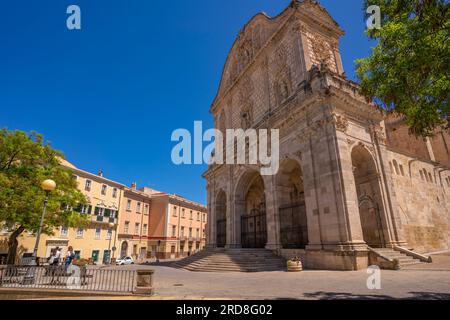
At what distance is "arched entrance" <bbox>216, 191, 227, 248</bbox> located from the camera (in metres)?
26.1

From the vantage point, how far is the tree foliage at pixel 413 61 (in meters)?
6.22

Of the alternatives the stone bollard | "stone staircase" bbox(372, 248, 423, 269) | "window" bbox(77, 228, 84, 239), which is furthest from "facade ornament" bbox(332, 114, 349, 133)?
"window" bbox(77, 228, 84, 239)

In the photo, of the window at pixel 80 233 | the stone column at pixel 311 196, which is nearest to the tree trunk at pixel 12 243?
the window at pixel 80 233

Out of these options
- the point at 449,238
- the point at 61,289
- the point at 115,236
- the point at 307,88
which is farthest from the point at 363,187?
the point at 115,236

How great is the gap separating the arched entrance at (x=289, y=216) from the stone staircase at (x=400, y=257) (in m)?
4.76

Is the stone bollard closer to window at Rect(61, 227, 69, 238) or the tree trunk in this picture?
the tree trunk

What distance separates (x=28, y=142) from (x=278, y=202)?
1816 centimetres

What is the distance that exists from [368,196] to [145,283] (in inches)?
606

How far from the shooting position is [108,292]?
306 inches

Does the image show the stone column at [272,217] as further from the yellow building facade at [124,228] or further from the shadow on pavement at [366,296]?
the yellow building facade at [124,228]

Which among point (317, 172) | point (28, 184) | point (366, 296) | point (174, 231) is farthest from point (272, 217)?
point (174, 231)

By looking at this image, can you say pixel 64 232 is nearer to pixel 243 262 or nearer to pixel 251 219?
pixel 251 219

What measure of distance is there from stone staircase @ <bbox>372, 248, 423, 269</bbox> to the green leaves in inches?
803

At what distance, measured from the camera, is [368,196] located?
1662cm
